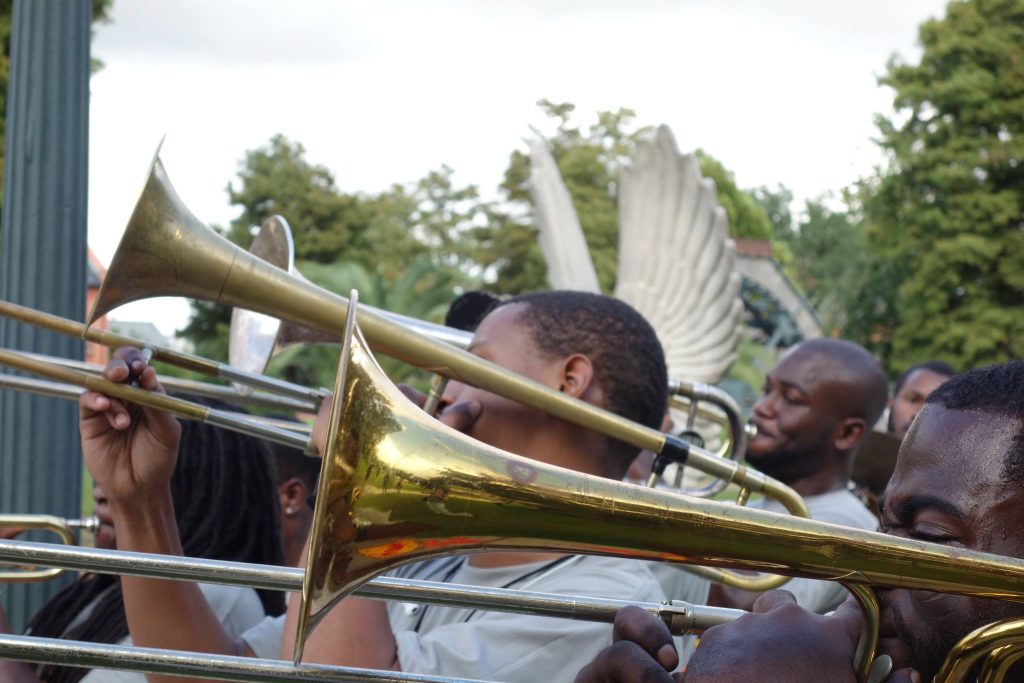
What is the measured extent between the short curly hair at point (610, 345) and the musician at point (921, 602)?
0.94 metres

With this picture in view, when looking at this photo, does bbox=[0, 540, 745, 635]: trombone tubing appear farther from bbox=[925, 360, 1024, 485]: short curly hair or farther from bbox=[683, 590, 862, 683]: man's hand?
bbox=[925, 360, 1024, 485]: short curly hair

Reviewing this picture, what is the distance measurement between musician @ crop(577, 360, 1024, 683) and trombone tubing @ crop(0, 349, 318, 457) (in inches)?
39.9

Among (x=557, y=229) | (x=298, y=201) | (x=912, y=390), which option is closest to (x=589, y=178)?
(x=298, y=201)

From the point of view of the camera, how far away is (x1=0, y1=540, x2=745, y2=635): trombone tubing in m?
1.79

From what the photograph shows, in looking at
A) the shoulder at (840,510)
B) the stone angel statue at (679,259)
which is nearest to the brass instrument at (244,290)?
the shoulder at (840,510)

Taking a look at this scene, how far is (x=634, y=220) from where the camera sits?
1369 centimetres

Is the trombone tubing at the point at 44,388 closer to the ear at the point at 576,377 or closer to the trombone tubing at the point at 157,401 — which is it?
the trombone tubing at the point at 157,401

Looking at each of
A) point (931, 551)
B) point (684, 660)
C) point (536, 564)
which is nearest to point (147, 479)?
point (536, 564)

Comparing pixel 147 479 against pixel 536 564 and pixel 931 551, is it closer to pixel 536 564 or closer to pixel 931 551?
pixel 536 564

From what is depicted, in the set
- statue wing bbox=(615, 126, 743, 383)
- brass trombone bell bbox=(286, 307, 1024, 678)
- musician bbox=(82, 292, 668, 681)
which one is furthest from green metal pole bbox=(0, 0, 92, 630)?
statue wing bbox=(615, 126, 743, 383)

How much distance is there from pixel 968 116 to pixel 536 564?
89.0 feet

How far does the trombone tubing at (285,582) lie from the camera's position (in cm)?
179

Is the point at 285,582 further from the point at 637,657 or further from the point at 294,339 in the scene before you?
the point at 294,339

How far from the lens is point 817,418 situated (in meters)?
4.44
